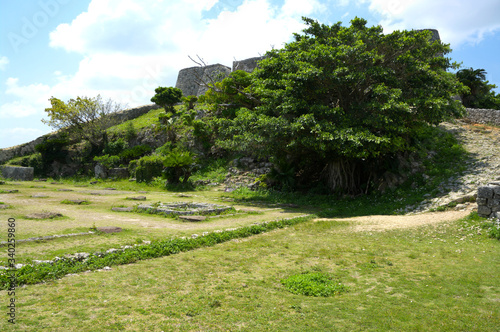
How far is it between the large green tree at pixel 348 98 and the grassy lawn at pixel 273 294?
6.26 metres

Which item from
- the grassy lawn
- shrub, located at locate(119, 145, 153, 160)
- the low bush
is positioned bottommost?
the grassy lawn

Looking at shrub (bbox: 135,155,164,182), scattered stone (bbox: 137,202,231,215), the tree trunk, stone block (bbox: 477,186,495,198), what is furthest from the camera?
shrub (bbox: 135,155,164,182)

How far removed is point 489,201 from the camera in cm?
841

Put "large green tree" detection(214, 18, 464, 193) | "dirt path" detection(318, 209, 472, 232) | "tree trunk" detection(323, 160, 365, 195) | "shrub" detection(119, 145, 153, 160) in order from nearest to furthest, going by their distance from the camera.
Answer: "dirt path" detection(318, 209, 472, 232) → "large green tree" detection(214, 18, 464, 193) → "tree trunk" detection(323, 160, 365, 195) → "shrub" detection(119, 145, 153, 160)

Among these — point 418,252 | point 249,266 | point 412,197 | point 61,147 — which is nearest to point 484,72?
point 412,197

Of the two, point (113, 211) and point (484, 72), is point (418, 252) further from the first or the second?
point (484, 72)

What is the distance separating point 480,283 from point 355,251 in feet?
7.21

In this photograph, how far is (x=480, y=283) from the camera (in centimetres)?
479

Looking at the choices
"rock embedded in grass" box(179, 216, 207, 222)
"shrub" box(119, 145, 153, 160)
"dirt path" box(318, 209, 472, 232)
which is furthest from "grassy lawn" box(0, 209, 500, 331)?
"shrub" box(119, 145, 153, 160)

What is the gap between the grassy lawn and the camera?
3482 mm

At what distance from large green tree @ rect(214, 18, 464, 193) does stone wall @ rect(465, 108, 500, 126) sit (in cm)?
556

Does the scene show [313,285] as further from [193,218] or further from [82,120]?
[82,120]

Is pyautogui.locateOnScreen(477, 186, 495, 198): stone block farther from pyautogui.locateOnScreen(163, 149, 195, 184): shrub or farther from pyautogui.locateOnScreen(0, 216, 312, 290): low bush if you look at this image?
pyautogui.locateOnScreen(163, 149, 195, 184): shrub

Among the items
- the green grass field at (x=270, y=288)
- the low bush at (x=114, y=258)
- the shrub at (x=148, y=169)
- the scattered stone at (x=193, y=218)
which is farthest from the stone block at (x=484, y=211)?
the shrub at (x=148, y=169)
